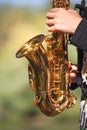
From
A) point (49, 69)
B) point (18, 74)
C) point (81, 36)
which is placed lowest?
point (18, 74)

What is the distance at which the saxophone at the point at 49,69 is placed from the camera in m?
2.53

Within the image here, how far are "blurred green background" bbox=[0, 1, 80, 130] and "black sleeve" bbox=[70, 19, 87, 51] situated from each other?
578cm

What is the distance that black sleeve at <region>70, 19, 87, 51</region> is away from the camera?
2256mm

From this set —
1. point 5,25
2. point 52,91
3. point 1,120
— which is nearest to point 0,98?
point 1,120

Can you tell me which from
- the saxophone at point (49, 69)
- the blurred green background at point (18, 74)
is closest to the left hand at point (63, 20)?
the saxophone at point (49, 69)

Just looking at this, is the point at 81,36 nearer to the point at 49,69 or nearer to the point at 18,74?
the point at 49,69

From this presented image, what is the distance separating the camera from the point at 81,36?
226 centimetres

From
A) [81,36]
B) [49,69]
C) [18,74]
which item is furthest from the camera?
[18,74]

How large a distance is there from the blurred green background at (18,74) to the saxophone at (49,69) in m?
5.45

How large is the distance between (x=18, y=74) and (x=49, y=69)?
5.62 meters

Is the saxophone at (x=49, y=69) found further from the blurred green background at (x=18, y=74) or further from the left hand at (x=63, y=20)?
the blurred green background at (x=18, y=74)

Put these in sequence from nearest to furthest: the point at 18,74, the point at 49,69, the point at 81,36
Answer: the point at 81,36 → the point at 49,69 → the point at 18,74

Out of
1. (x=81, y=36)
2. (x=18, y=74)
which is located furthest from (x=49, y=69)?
(x=18, y=74)

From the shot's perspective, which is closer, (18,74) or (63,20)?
(63,20)
